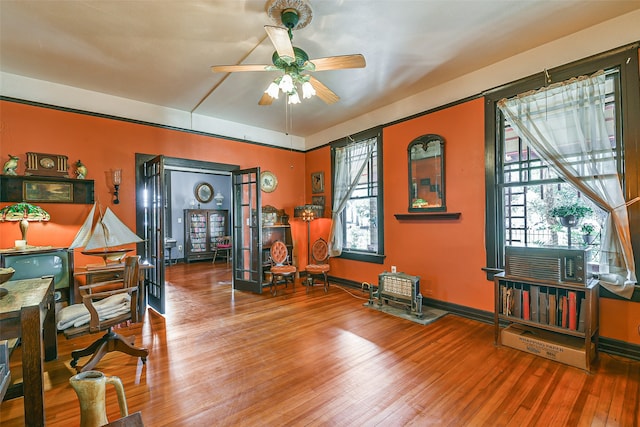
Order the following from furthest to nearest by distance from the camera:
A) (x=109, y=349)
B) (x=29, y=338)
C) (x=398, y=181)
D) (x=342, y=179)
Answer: (x=342, y=179)
(x=398, y=181)
(x=109, y=349)
(x=29, y=338)

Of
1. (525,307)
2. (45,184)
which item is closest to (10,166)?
(45,184)

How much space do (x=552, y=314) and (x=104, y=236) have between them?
5157 millimetres

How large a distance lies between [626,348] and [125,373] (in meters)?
4.41

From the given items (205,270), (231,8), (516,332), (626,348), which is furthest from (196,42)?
(205,270)

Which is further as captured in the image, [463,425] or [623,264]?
[623,264]

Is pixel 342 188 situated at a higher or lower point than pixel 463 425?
higher

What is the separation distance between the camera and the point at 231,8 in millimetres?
2416

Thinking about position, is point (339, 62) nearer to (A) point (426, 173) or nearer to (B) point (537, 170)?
(A) point (426, 173)

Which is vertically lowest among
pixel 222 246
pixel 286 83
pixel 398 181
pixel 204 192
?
pixel 222 246

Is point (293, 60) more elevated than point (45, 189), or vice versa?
point (293, 60)

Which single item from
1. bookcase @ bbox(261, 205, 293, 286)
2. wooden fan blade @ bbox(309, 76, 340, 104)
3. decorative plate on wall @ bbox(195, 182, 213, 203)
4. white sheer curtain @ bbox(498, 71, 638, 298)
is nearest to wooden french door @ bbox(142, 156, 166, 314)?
bookcase @ bbox(261, 205, 293, 286)

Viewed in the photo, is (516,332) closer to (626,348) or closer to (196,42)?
(626,348)

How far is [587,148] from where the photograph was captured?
268cm

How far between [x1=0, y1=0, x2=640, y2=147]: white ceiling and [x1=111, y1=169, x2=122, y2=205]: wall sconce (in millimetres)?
1143
